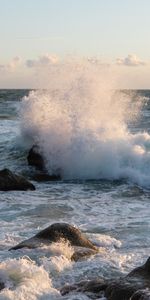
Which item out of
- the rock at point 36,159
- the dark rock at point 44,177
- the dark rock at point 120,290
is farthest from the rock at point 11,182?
the dark rock at point 120,290

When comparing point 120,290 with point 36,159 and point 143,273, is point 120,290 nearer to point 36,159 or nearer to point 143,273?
point 143,273

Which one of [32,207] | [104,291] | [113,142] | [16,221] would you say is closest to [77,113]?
[113,142]

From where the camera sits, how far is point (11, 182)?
1191 centimetres

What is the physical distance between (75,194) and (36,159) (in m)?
3.55

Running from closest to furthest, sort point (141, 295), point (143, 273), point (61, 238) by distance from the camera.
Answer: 1. point (141, 295)
2. point (143, 273)
3. point (61, 238)

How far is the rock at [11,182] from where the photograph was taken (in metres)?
11.9

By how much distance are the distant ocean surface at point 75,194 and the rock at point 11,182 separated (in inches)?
9.1

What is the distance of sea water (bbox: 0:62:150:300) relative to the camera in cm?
626

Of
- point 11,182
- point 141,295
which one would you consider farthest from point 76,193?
point 141,295

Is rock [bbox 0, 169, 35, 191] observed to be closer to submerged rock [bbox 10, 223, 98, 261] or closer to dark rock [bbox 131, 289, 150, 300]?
submerged rock [bbox 10, 223, 98, 261]

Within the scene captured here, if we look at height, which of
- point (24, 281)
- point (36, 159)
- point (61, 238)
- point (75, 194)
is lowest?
point (75, 194)

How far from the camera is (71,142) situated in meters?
15.9

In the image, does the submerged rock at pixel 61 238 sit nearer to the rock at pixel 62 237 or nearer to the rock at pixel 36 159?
the rock at pixel 62 237

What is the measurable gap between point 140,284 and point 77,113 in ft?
41.0
